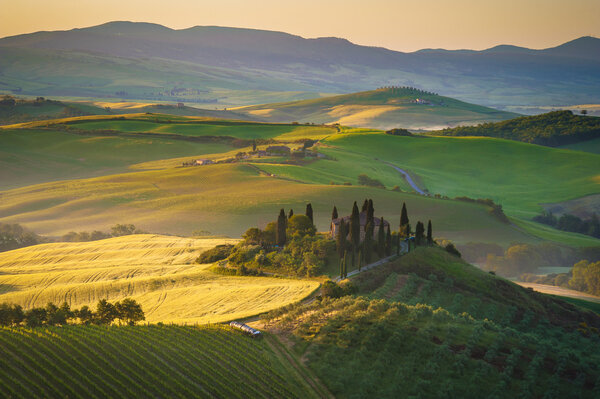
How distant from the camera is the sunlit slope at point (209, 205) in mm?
→ 108188

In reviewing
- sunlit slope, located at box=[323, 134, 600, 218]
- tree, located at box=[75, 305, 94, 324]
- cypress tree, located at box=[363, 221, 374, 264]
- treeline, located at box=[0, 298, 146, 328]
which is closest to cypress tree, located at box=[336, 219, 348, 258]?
cypress tree, located at box=[363, 221, 374, 264]

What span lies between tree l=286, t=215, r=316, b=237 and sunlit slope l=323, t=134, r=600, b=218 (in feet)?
253

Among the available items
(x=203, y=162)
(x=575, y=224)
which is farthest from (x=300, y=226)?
(x=203, y=162)

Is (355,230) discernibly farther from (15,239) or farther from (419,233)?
(15,239)

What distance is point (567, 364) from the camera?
3794 centimetres

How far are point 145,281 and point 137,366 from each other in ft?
108

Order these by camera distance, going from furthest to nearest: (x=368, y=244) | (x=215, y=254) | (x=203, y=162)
→ (x=203, y=162) < (x=215, y=254) < (x=368, y=244)

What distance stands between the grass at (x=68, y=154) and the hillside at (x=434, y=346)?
13430cm

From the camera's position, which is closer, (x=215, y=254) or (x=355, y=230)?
(x=355, y=230)

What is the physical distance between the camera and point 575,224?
12625 centimetres

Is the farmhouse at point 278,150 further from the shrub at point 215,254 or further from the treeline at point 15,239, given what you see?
the shrub at point 215,254

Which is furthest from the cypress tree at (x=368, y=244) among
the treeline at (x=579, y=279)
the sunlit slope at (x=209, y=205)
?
the treeline at (x=579, y=279)

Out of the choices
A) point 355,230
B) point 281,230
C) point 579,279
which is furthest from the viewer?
point 579,279

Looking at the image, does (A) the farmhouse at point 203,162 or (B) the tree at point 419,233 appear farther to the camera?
(A) the farmhouse at point 203,162
